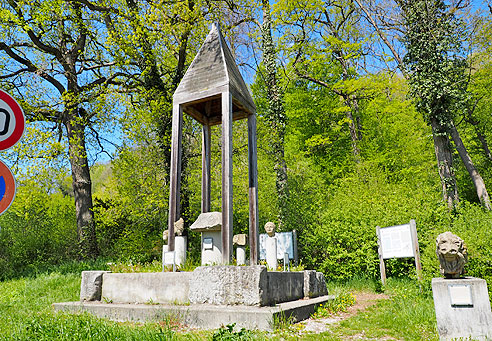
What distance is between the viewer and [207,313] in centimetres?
494

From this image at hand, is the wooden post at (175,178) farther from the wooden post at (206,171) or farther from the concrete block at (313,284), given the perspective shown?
the concrete block at (313,284)

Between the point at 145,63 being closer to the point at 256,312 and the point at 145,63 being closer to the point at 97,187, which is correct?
the point at 256,312

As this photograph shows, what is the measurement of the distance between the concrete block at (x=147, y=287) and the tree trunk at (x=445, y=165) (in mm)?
11482

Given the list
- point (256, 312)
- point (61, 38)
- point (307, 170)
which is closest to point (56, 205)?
point (61, 38)

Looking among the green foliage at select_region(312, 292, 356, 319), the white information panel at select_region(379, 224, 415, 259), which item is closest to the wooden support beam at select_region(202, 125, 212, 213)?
the green foliage at select_region(312, 292, 356, 319)

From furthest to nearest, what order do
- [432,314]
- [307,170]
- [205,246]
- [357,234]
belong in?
[307,170] → [357,234] → [205,246] → [432,314]

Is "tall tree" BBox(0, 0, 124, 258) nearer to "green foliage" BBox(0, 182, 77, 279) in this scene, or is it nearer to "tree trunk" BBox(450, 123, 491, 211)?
"green foliage" BBox(0, 182, 77, 279)

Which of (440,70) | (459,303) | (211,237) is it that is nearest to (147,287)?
(211,237)

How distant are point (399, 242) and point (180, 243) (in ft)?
18.6

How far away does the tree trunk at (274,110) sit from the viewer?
1421cm

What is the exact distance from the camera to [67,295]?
27.4 feet

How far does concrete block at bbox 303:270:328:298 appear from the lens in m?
7.07

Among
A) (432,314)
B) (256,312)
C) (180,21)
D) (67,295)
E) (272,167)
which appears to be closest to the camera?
(256,312)

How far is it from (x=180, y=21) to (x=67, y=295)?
988 centimetres
